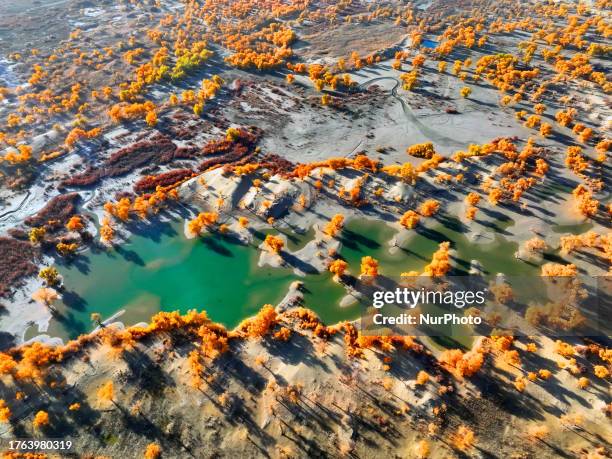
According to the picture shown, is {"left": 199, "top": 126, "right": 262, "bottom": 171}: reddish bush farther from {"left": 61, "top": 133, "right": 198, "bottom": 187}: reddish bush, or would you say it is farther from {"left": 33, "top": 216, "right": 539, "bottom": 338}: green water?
{"left": 33, "top": 216, "right": 539, "bottom": 338}: green water

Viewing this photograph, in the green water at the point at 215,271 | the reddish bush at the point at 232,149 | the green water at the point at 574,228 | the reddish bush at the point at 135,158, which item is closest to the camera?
the green water at the point at 215,271

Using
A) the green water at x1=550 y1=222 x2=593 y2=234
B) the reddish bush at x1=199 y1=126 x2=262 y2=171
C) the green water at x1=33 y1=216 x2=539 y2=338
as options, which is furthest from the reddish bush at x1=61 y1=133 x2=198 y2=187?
the green water at x1=550 y1=222 x2=593 y2=234

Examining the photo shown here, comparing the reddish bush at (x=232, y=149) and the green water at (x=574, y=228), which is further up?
the reddish bush at (x=232, y=149)

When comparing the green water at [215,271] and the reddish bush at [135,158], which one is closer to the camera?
the green water at [215,271]

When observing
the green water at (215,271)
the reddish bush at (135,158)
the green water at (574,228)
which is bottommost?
the green water at (215,271)

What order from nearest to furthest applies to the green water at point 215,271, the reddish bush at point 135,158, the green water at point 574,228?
1. the green water at point 215,271
2. the green water at point 574,228
3. the reddish bush at point 135,158

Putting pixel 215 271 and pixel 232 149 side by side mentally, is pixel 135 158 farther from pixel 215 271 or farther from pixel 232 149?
pixel 215 271

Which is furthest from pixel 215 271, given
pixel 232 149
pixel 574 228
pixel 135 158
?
pixel 574 228

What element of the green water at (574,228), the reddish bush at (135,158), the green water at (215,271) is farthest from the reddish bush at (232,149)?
→ the green water at (574,228)

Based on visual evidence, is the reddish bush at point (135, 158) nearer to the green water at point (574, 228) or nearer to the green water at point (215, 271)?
the green water at point (215, 271)
